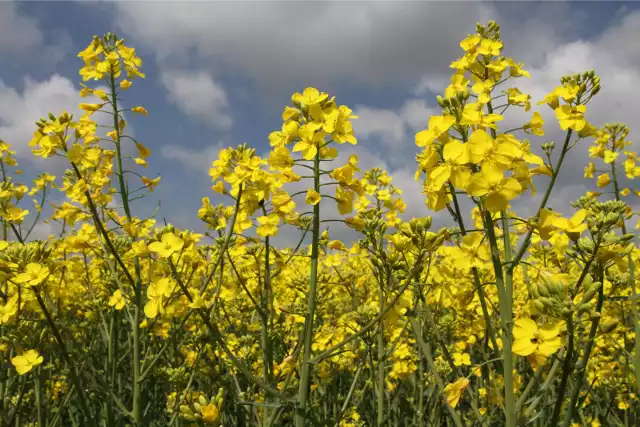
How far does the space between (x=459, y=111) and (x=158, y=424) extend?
184 inches

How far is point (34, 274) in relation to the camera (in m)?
2.38

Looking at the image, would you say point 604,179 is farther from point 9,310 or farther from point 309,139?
point 9,310

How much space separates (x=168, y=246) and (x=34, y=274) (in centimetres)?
65

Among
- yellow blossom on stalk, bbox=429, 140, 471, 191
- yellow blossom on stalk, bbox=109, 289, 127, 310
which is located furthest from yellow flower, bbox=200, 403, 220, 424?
yellow blossom on stalk, bbox=109, 289, 127, 310

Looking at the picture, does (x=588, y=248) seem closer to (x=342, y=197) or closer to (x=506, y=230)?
(x=506, y=230)

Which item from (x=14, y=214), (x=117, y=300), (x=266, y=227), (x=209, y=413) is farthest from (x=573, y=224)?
(x=14, y=214)

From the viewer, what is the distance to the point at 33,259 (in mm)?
2498

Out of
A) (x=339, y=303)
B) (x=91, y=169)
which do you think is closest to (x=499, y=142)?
(x=91, y=169)

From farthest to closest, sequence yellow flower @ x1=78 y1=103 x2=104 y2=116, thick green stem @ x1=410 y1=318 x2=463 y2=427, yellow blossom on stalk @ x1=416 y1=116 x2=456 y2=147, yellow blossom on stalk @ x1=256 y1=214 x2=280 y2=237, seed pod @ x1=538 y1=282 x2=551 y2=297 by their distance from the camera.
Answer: yellow flower @ x1=78 y1=103 x2=104 y2=116, yellow blossom on stalk @ x1=256 y1=214 x2=280 y2=237, thick green stem @ x1=410 y1=318 x2=463 y2=427, yellow blossom on stalk @ x1=416 y1=116 x2=456 y2=147, seed pod @ x1=538 y1=282 x2=551 y2=297

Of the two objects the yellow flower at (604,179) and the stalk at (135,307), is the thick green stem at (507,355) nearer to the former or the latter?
the stalk at (135,307)

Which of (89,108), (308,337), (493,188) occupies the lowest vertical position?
(308,337)

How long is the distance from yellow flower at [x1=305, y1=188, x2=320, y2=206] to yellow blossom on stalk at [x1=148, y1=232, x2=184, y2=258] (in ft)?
2.22

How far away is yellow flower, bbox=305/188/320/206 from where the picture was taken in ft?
7.59

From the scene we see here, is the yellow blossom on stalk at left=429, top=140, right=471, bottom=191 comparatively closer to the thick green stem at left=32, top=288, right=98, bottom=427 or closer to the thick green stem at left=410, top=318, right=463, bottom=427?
the thick green stem at left=410, top=318, right=463, bottom=427
